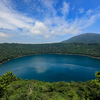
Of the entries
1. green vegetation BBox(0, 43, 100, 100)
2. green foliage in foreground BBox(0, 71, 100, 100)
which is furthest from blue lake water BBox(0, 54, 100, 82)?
green foliage in foreground BBox(0, 71, 100, 100)

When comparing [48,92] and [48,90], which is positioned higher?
[48,92]

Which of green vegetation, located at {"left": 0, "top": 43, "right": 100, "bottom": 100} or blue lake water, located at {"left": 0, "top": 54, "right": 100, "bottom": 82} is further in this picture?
blue lake water, located at {"left": 0, "top": 54, "right": 100, "bottom": 82}

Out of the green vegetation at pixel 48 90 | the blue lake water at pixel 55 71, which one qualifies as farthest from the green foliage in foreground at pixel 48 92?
the blue lake water at pixel 55 71

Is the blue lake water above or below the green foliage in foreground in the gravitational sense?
below

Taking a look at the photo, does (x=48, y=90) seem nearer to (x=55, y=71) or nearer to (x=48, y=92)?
(x=48, y=92)

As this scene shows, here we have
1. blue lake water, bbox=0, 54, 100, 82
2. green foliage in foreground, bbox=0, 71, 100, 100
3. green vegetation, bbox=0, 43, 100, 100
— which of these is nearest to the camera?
green foliage in foreground, bbox=0, 71, 100, 100

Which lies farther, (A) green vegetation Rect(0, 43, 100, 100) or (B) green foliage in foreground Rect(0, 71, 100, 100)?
(A) green vegetation Rect(0, 43, 100, 100)

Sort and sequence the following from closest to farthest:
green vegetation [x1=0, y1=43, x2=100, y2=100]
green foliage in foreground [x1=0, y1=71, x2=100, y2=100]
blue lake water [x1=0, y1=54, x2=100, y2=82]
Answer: green foliage in foreground [x1=0, y1=71, x2=100, y2=100] → green vegetation [x1=0, y1=43, x2=100, y2=100] → blue lake water [x1=0, y1=54, x2=100, y2=82]

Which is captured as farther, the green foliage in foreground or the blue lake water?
the blue lake water

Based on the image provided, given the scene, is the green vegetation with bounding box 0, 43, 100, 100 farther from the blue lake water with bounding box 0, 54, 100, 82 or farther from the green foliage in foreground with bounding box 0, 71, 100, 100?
the blue lake water with bounding box 0, 54, 100, 82

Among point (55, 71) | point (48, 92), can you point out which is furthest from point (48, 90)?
point (55, 71)

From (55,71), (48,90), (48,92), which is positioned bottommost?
(55,71)

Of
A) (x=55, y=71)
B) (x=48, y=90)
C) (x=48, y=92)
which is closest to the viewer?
(x=48, y=92)

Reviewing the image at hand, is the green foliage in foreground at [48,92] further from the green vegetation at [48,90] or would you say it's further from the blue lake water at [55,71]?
the blue lake water at [55,71]
